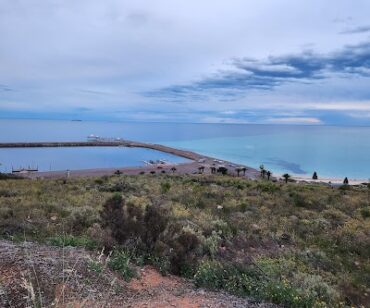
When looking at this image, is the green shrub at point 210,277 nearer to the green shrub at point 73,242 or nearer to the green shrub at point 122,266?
the green shrub at point 122,266

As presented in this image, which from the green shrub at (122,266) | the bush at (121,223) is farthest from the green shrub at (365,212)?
the green shrub at (122,266)

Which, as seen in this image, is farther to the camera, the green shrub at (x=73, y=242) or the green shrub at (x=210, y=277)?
the green shrub at (x=73, y=242)

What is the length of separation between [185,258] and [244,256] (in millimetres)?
2288

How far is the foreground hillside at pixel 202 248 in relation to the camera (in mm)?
5500

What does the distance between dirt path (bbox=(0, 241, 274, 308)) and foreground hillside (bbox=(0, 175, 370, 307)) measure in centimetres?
3

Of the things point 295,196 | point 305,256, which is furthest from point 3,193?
point 295,196

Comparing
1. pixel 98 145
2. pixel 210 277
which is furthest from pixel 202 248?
pixel 98 145

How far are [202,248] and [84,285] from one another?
14.0 ft

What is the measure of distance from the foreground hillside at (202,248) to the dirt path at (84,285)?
0.09 feet

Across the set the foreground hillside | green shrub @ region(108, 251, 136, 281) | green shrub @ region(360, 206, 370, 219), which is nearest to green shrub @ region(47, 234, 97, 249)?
the foreground hillside

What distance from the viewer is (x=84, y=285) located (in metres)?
4.79

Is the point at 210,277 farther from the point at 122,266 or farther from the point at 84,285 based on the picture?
the point at 84,285

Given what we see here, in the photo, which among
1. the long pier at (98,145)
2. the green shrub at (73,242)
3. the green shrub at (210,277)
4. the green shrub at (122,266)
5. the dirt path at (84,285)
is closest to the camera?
the dirt path at (84,285)

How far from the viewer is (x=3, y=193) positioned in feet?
53.6
